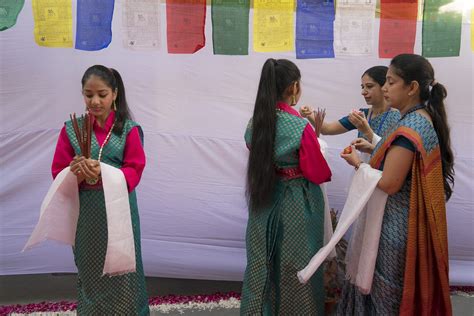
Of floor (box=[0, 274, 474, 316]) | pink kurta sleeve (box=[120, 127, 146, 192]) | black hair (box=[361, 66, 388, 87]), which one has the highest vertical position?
black hair (box=[361, 66, 388, 87])

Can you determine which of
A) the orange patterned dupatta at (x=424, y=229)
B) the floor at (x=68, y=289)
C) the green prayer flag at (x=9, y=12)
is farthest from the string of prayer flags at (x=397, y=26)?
the green prayer flag at (x=9, y=12)

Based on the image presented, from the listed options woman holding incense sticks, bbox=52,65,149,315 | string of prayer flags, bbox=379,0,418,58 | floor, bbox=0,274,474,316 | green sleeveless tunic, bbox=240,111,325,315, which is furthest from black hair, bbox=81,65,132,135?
string of prayer flags, bbox=379,0,418,58

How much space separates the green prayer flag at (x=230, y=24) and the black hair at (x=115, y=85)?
972 millimetres

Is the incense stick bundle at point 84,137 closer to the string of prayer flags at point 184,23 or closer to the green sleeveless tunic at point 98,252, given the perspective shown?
the green sleeveless tunic at point 98,252

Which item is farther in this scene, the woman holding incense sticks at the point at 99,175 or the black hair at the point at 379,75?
the black hair at the point at 379,75

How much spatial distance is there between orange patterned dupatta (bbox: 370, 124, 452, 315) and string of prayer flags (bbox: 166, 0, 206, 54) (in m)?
1.62

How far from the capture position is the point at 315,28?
322cm

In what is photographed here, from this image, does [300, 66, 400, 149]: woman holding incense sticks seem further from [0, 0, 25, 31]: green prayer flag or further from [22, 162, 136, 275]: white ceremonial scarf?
[0, 0, 25, 31]: green prayer flag

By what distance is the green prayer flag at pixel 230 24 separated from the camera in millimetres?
3184

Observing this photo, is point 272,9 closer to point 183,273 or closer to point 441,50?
point 441,50

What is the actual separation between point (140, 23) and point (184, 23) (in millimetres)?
278

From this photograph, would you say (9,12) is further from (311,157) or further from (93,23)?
(311,157)

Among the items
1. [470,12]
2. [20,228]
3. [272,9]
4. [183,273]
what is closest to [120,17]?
[272,9]

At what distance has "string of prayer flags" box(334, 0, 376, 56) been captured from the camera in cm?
322
